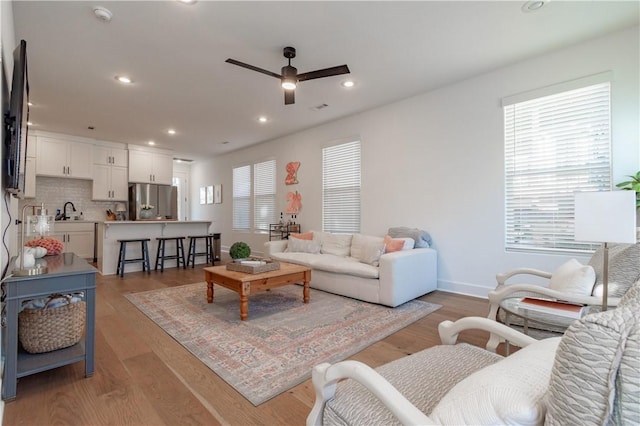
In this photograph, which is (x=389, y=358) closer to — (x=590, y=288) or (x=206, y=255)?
(x=590, y=288)

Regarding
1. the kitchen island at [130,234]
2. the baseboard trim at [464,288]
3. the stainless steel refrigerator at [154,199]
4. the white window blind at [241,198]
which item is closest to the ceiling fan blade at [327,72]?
the baseboard trim at [464,288]

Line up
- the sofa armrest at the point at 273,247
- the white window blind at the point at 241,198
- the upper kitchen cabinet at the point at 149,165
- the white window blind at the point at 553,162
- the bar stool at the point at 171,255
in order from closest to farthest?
the white window blind at the point at 553,162 → the sofa armrest at the point at 273,247 → the bar stool at the point at 171,255 → the upper kitchen cabinet at the point at 149,165 → the white window blind at the point at 241,198

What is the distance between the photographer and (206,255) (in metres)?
6.57

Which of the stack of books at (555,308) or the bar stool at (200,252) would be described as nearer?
the stack of books at (555,308)

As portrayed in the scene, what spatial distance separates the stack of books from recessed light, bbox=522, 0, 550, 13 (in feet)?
8.08

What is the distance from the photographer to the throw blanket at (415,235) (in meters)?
4.23

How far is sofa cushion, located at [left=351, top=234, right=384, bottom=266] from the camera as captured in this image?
13.0ft

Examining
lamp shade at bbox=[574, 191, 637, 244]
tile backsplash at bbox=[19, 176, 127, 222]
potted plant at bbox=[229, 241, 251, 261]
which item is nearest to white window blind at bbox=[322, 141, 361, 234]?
potted plant at bbox=[229, 241, 251, 261]

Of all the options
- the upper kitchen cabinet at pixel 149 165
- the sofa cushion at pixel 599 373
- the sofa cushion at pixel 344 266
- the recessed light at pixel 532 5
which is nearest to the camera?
the sofa cushion at pixel 599 373

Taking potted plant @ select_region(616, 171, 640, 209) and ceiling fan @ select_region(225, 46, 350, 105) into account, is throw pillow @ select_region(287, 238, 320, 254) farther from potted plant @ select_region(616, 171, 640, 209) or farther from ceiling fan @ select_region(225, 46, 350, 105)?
potted plant @ select_region(616, 171, 640, 209)

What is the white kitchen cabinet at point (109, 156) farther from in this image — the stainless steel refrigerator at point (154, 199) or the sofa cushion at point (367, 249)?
the sofa cushion at point (367, 249)

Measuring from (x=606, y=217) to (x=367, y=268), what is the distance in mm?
2394

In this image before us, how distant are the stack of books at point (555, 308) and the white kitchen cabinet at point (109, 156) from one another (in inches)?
331

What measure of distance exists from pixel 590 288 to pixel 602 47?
2708mm
